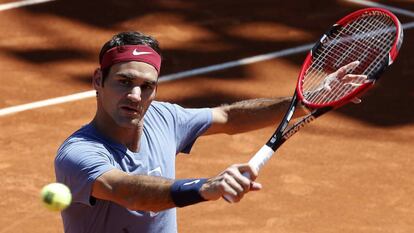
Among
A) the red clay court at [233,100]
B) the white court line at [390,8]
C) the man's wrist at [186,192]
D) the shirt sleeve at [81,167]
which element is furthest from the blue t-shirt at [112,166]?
the white court line at [390,8]

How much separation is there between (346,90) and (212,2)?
8.27 m

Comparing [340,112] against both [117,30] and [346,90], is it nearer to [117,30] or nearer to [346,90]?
[117,30]

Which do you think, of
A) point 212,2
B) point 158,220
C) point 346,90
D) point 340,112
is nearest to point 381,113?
point 340,112

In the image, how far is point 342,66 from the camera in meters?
7.64

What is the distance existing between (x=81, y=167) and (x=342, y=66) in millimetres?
2380

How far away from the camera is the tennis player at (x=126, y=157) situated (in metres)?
5.78

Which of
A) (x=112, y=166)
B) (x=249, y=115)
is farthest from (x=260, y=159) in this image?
(x=249, y=115)

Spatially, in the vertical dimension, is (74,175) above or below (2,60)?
above

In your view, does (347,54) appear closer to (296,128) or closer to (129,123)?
Result: (296,128)

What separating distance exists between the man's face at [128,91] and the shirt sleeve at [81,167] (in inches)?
8.8

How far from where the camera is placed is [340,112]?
39.6 feet

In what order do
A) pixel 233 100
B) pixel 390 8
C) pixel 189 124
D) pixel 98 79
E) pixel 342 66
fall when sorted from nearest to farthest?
pixel 98 79, pixel 189 124, pixel 342 66, pixel 233 100, pixel 390 8

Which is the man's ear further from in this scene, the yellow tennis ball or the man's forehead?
the yellow tennis ball

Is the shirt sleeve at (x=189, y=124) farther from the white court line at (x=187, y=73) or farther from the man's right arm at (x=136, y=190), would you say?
the white court line at (x=187, y=73)
